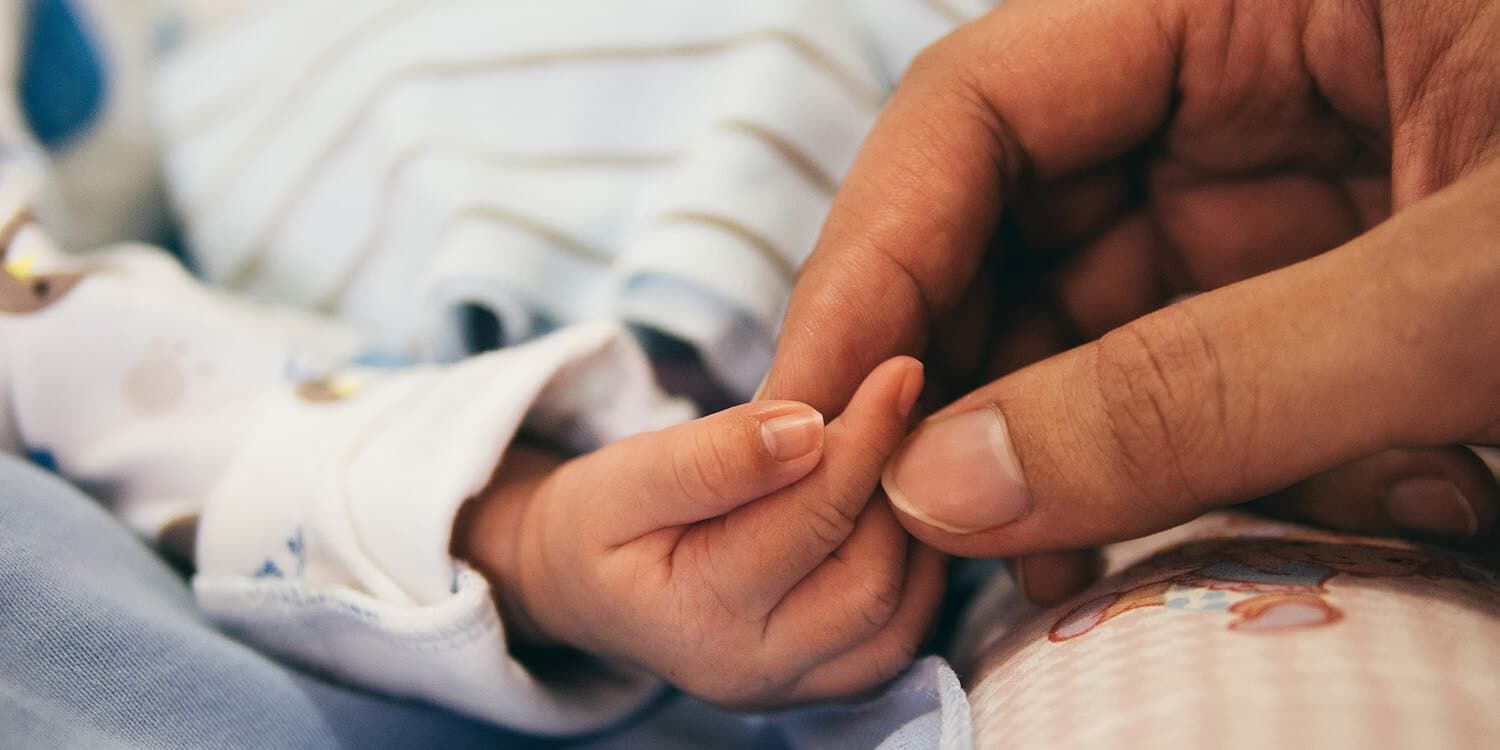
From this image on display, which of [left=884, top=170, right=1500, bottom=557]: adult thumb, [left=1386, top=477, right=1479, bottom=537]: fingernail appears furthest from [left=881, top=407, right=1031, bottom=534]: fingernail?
[left=1386, top=477, right=1479, bottom=537]: fingernail

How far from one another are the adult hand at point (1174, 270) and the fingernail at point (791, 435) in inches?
2.1

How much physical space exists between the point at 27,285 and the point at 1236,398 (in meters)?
0.84

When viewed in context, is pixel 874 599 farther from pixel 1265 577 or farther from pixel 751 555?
pixel 1265 577

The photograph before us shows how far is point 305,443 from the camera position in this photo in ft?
2.20

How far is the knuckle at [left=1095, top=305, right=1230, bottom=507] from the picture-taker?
0.40 m

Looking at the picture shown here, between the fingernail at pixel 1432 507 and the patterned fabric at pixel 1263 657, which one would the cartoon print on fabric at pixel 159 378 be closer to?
the patterned fabric at pixel 1263 657

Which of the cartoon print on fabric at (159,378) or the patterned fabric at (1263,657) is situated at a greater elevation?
the patterned fabric at (1263,657)

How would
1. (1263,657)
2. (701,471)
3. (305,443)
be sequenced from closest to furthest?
(1263,657) → (701,471) → (305,443)

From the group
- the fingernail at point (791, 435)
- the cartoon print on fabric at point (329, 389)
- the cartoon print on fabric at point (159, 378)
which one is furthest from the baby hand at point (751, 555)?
the cartoon print on fabric at point (159, 378)

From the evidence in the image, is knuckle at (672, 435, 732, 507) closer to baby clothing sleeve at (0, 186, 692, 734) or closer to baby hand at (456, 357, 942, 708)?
baby hand at (456, 357, 942, 708)

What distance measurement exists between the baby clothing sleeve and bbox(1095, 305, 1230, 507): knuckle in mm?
333

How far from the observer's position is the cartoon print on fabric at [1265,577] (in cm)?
39

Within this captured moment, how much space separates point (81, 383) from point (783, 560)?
587mm

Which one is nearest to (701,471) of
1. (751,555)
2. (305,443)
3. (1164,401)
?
(751,555)
